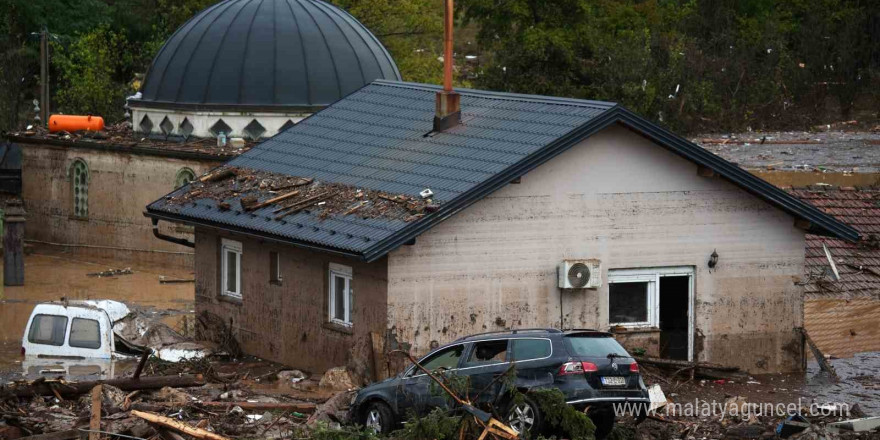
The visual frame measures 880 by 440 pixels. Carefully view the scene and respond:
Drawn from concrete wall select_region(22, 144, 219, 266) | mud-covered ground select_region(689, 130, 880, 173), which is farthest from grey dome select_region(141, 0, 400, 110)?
mud-covered ground select_region(689, 130, 880, 173)

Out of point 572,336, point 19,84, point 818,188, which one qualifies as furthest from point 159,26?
point 572,336

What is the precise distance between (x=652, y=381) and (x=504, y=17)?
157 feet

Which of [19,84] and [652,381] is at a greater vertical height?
Answer: [19,84]

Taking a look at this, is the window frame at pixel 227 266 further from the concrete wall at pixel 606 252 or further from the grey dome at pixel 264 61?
the grey dome at pixel 264 61

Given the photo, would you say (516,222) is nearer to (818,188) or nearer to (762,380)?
(762,380)

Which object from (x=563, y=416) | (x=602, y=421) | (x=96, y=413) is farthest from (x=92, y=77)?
(x=563, y=416)

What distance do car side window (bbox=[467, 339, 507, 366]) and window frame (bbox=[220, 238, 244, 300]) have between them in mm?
9823

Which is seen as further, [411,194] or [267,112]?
[267,112]

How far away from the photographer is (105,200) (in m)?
48.5

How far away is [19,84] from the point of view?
73.9 meters

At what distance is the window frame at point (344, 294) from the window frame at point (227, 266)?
10.2ft

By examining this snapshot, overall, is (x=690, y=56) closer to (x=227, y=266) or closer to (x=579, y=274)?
(x=227, y=266)

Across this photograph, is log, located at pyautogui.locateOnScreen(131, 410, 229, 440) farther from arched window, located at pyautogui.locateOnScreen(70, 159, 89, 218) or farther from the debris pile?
arched window, located at pyautogui.locateOnScreen(70, 159, 89, 218)

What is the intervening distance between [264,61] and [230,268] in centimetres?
1807
